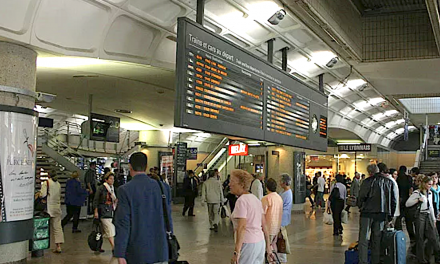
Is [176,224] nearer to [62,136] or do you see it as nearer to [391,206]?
[391,206]

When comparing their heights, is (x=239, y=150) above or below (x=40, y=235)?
above

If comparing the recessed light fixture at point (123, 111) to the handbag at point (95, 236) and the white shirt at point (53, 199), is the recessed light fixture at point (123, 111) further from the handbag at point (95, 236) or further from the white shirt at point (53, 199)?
the handbag at point (95, 236)

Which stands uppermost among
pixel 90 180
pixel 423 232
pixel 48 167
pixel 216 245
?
pixel 48 167

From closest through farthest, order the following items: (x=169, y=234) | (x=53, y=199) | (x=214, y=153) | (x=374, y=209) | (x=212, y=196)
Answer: (x=169, y=234), (x=374, y=209), (x=53, y=199), (x=212, y=196), (x=214, y=153)

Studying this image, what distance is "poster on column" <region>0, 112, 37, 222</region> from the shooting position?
689cm

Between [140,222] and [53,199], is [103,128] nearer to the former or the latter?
[53,199]

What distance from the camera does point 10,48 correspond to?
7105 millimetres

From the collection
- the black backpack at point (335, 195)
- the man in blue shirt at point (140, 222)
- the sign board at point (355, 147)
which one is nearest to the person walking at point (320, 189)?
the sign board at point (355, 147)

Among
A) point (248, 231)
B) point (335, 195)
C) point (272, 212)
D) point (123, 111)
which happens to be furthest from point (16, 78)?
point (123, 111)

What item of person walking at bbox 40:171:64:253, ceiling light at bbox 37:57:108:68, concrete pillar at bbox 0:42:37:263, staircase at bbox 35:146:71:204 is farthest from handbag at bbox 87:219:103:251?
staircase at bbox 35:146:71:204

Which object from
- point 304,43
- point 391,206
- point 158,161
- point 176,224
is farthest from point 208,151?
point 391,206

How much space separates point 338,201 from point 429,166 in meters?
14.4

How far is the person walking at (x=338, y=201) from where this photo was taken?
13.3m

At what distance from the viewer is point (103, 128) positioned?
15.1 meters
